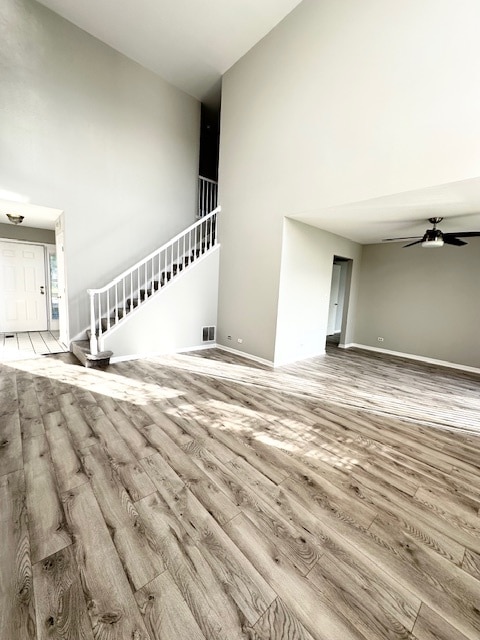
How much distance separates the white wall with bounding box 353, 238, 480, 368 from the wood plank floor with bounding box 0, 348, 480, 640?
286 centimetres

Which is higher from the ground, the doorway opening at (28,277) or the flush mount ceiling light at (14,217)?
the flush mount ceiling light at (14,217)

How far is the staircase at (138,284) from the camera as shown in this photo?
4.31 m

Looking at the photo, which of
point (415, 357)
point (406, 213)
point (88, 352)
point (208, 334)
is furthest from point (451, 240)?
point (88, 352)

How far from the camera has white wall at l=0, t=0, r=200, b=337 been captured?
4.16 meters

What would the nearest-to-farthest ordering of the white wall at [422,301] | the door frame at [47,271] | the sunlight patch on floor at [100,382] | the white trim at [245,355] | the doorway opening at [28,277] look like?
the sunlight patch on floor at [100,382] → the white trim at [245,355] → the white wall at [422,301] → the doorway opening at [28,277] → the door frame at [47,271]

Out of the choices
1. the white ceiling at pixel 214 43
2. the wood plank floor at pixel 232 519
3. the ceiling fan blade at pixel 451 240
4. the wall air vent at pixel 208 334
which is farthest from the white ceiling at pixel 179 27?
the wood plank floor at pixel 232 519

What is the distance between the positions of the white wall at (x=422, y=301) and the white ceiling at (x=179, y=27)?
4.95 m

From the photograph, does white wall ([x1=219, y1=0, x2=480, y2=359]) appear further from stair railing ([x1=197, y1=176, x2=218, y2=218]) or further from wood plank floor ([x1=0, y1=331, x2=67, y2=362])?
wood plank floor ([x1=0, y1=331, x2=67, y2=362])

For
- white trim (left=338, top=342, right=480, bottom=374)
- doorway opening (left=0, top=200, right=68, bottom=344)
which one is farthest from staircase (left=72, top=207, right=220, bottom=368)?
white trim (left=338, top=342, right=480, bottom=374)

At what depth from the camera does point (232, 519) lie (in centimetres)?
159

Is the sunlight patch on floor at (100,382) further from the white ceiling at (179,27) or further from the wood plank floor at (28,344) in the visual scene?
the white ceiling at (179,27)

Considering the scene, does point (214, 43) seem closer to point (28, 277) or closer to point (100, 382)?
point (100, 382)

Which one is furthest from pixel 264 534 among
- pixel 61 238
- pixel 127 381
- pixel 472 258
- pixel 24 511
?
pixel 472 258

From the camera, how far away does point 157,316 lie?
15.9 ft
